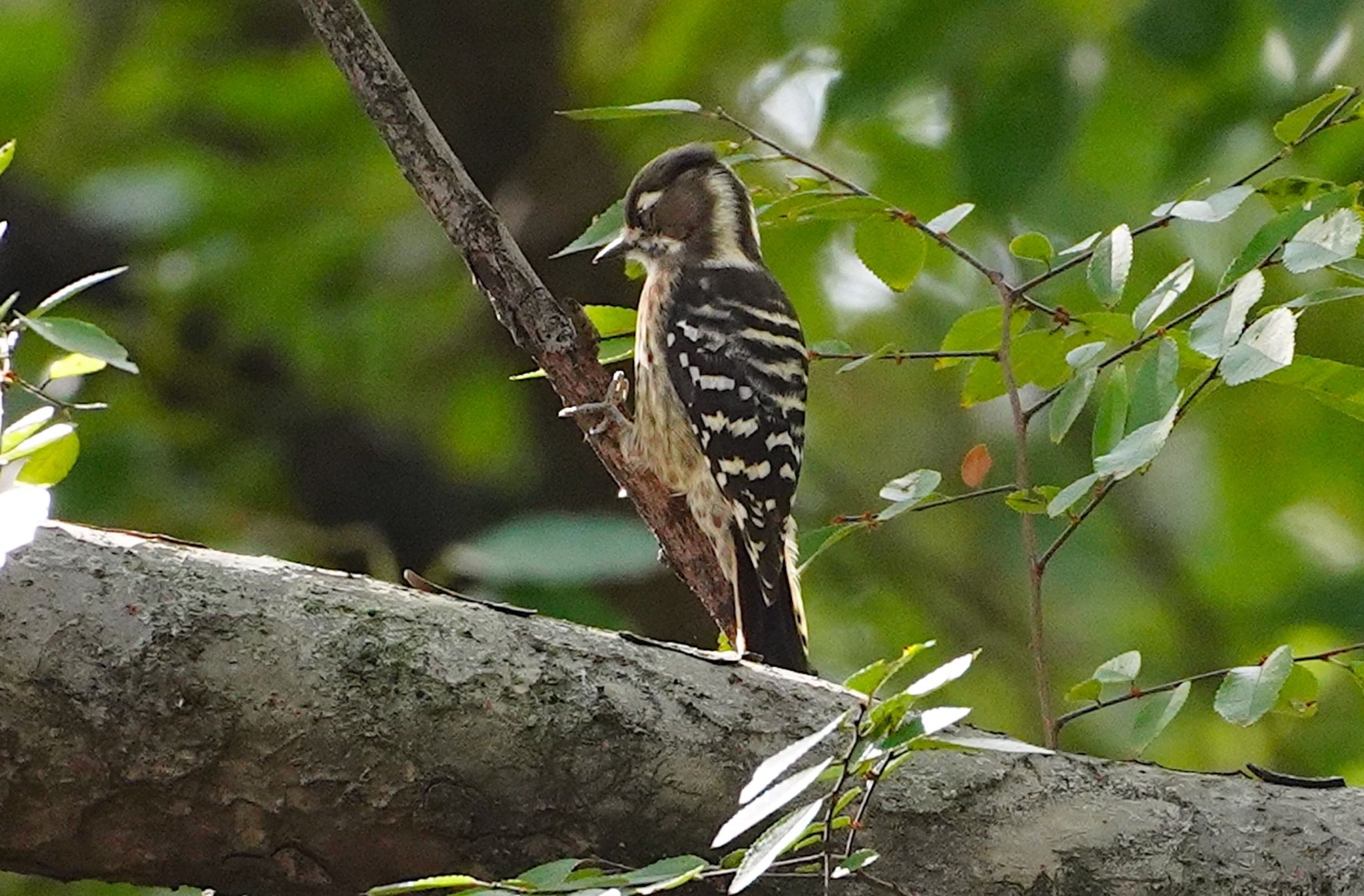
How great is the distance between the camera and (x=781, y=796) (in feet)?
4.53

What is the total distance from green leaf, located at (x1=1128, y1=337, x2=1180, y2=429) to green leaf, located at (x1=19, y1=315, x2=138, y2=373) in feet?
3.46

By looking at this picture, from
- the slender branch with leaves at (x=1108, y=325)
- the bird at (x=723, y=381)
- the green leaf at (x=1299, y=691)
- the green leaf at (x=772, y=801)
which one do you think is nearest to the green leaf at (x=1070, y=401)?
the slender branch with leaves at (x=1108, y=325)

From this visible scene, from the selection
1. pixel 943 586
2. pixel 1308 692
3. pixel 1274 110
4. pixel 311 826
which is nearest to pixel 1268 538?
pixel 943 586

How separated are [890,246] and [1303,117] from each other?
0.57 meters

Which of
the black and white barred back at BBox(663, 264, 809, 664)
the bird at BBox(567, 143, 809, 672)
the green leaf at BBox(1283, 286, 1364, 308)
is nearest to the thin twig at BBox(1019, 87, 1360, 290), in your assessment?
the green leaf at BBox(1283, 286, 1364, 308)

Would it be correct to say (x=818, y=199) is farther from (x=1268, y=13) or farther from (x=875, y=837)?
(x=1268, y=13)

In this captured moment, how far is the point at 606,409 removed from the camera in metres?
3.11

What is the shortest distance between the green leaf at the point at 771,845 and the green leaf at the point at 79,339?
0.81m

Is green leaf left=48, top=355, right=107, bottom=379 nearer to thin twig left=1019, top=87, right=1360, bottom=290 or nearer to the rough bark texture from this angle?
the rough bark texture

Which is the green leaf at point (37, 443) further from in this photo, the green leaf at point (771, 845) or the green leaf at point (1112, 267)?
the green leaf at point (1112, 267)

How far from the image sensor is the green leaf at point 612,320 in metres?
2.66

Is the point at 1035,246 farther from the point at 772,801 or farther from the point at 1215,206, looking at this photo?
the point at 772,801

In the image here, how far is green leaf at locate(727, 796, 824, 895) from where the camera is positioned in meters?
1.37

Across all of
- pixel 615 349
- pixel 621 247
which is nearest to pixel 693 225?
pixel 621 247
